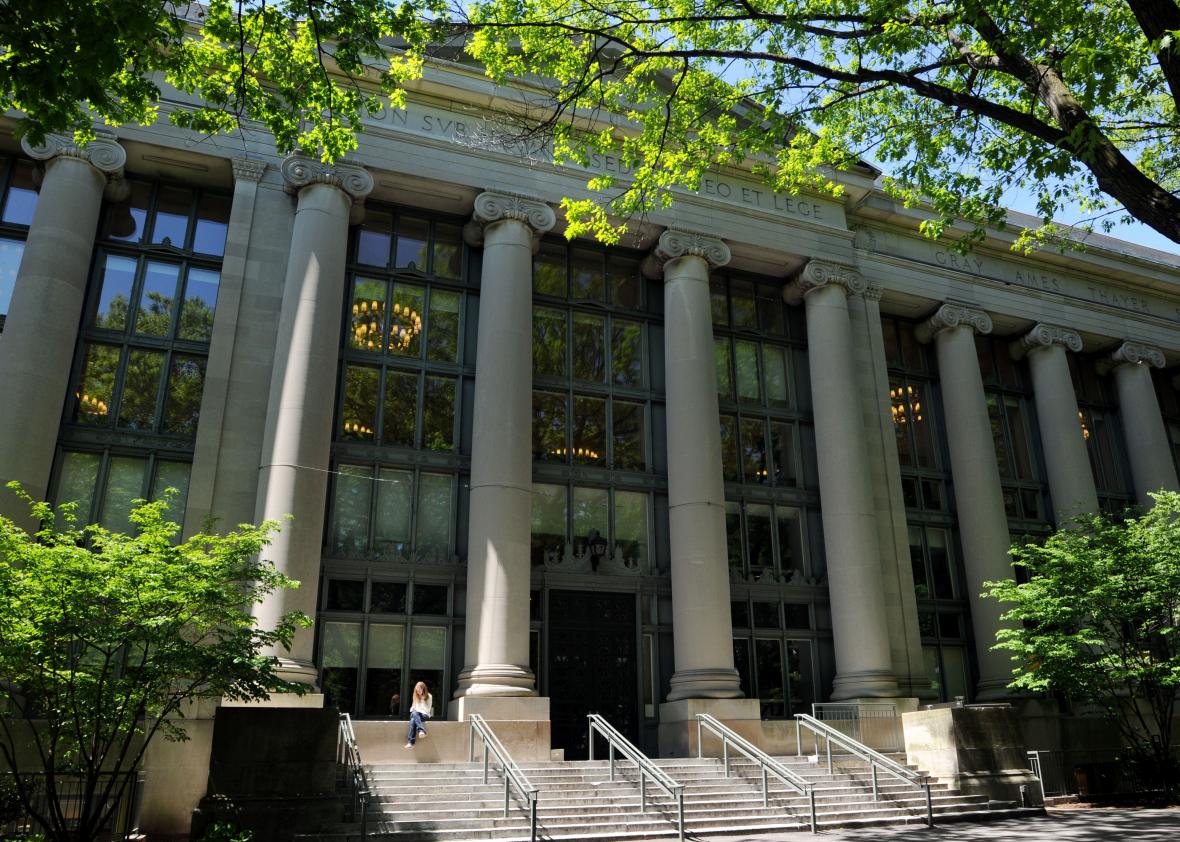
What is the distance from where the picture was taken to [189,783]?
1566 cm

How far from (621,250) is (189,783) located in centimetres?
1675

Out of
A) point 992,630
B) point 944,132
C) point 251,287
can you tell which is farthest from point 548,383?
point 992,630

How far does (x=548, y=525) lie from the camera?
22.4 meters

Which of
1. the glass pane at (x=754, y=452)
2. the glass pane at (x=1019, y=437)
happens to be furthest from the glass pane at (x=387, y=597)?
the glass pane at (x=1019, y=437)

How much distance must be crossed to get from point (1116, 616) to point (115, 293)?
23931 mm

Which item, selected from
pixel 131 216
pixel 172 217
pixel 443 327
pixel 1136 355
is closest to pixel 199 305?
pixel 172 217

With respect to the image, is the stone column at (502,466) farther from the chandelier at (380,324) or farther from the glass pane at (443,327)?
the chandelier at (380,324)

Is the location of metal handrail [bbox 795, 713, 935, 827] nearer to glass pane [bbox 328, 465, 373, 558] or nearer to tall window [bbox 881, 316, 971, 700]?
tall window [bbox 881, 316, 971, 700]

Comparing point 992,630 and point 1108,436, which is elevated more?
point 1108,436

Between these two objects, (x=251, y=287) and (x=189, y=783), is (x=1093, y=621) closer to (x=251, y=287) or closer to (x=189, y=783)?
(x=189, y=783)

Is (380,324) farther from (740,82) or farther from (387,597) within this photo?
(740,82)

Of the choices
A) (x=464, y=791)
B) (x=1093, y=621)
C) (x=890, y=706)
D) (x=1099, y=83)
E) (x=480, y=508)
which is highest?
(x=1099, y=83)

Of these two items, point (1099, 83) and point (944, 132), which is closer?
point (1099, 83)

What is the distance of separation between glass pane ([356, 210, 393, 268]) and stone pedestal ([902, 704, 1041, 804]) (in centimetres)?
1675
